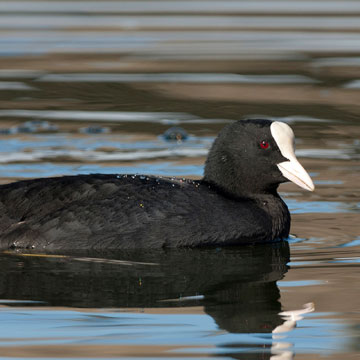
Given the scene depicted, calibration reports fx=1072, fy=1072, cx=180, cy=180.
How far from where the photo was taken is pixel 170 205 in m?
7.74

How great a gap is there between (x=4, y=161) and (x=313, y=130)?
377 centimetres

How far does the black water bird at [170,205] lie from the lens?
7.68 meters

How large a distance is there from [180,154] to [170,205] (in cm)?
365

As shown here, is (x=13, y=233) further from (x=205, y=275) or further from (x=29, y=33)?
(x=29, y=33)

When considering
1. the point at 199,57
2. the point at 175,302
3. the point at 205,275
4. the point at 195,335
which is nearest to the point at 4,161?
the point at 205,275

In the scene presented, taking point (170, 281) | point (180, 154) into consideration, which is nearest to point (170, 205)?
point (170, 281)

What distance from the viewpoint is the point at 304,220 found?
8812 mm

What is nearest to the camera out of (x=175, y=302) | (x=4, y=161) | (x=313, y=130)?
(x=175, y=302)

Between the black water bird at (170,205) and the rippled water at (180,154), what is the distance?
0.43 feet

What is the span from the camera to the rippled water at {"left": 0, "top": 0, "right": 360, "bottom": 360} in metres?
5.71

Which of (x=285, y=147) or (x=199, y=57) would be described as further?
(x=199, y=57)

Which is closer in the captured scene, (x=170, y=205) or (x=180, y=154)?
(x=170, y=205)

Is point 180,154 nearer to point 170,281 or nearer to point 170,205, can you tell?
point 170,205

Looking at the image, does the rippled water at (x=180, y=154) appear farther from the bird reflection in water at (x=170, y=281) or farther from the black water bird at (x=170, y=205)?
the black water bird at (x=170, y=205)
